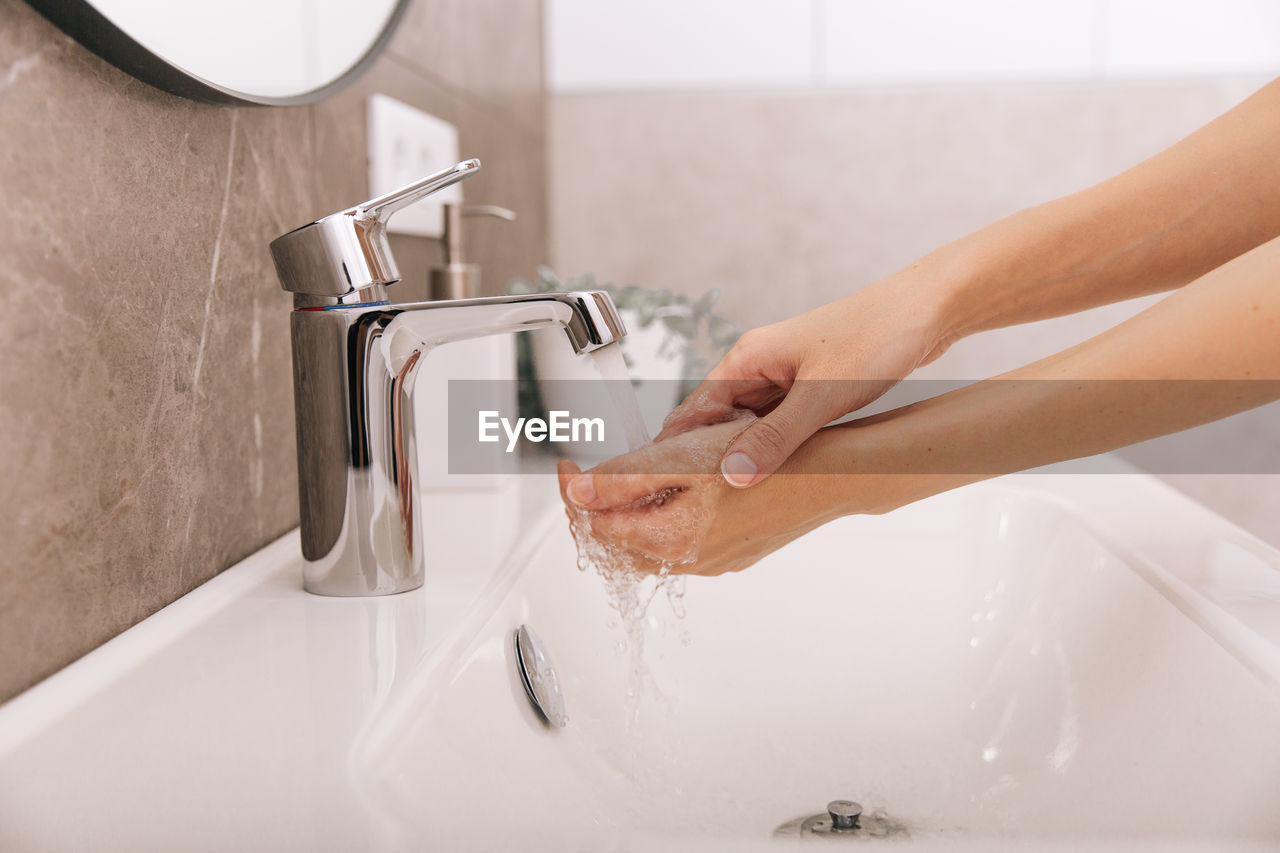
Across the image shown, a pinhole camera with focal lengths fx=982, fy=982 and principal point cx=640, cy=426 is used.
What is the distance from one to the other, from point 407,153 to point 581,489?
42cm

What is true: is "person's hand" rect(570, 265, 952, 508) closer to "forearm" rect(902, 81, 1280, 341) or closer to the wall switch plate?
"forearm" rect(902, 81, 1280, 341)

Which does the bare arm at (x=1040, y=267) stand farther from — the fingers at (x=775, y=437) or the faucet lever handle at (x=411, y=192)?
the faucet lever handle at (x=411, y=192)

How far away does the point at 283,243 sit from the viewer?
44 centimetres

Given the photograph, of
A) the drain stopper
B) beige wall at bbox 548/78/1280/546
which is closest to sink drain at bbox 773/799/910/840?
the drain stopper

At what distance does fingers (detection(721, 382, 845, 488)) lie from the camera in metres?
0.47

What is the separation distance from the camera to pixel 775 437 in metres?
0.47

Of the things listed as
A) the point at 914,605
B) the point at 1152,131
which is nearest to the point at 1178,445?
the point at 1152,131

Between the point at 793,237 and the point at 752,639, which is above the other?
the point at 793,237

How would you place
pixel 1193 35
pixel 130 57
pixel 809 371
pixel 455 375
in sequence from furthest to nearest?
pixel 1193 35, pixel 455 375, pixel 809 371, pixel 130 57

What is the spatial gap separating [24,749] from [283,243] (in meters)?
0.22

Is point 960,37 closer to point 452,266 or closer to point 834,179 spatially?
point 834,179

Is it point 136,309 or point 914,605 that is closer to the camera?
point 136,309

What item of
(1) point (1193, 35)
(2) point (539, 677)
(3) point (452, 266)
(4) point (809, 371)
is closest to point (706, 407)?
(4) point (809, 371)

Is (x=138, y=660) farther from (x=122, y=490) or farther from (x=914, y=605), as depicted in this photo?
(x=914, y=605)
